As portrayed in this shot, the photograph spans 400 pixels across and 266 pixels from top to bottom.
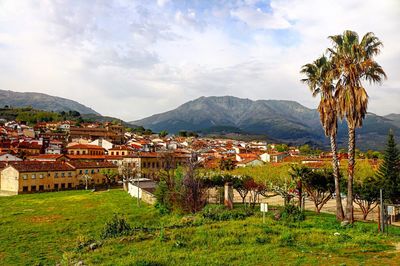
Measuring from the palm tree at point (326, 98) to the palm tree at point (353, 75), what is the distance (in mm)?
1260

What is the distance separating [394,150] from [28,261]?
43807 millimetres

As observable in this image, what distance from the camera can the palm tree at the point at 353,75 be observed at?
891 inches

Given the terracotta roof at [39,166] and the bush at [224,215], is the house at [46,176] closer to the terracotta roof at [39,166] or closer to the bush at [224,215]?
the terracotta roof at [39,166]

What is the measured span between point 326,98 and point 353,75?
3404 millimetres

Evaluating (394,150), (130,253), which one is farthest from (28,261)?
(394,150)

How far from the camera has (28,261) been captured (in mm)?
19906

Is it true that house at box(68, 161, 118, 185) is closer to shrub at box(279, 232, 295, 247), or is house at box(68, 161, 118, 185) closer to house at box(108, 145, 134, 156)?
house at box(108, 145, 134, 156)

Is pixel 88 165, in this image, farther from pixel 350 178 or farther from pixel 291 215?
pixel 350 178

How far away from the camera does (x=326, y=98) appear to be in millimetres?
25875

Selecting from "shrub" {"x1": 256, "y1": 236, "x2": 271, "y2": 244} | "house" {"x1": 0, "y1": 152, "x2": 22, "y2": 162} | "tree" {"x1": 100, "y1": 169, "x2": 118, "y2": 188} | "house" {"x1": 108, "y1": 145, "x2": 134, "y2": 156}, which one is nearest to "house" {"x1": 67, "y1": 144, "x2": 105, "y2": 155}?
"house" {"x1": 108, "y1": 145, "x2": 134, "y2": 156}

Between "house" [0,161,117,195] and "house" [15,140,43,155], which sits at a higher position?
"house" [15,140,43,155]

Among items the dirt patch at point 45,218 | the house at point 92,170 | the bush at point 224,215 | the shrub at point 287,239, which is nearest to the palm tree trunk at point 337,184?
the bush at point 224,215

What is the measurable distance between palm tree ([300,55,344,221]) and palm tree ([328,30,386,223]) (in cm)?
126

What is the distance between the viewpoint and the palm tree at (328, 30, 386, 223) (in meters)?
22.6
